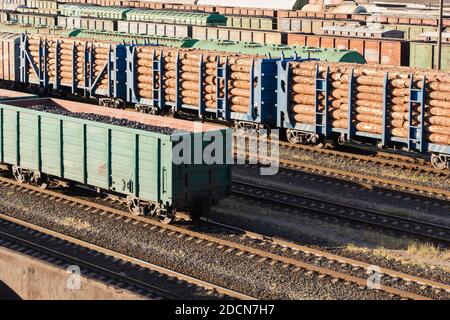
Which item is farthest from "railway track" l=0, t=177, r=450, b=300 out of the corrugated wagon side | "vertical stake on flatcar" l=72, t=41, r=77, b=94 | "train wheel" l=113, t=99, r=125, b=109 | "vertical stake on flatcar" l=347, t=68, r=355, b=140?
"vertical stake on flatcar" l=72, t=41, r=77, b=94

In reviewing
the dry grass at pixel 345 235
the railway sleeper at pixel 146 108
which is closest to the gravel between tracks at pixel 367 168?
the dry grass at pixel 345 235

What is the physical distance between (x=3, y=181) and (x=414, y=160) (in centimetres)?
1354

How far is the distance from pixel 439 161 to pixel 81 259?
1328cm

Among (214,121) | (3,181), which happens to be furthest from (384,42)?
(3,181)

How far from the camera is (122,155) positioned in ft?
69.5

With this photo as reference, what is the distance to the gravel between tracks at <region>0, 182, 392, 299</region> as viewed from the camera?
16.8 m

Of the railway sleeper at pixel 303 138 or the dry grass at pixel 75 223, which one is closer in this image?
the dry grass at pixel 75 223

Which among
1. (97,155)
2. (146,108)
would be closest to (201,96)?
(146,108)

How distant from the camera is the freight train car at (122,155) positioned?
2023cm

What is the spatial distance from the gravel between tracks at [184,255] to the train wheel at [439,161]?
10203 millimetres

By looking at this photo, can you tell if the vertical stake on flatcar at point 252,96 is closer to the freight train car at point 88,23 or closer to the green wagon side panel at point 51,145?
the green wagon side panel at point 51,145

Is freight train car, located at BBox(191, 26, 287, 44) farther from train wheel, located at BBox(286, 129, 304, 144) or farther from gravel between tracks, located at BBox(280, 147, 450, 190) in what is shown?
gravel between tracks, located at BBox(280, 147, 450, 190)

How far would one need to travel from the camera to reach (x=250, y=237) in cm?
2036
